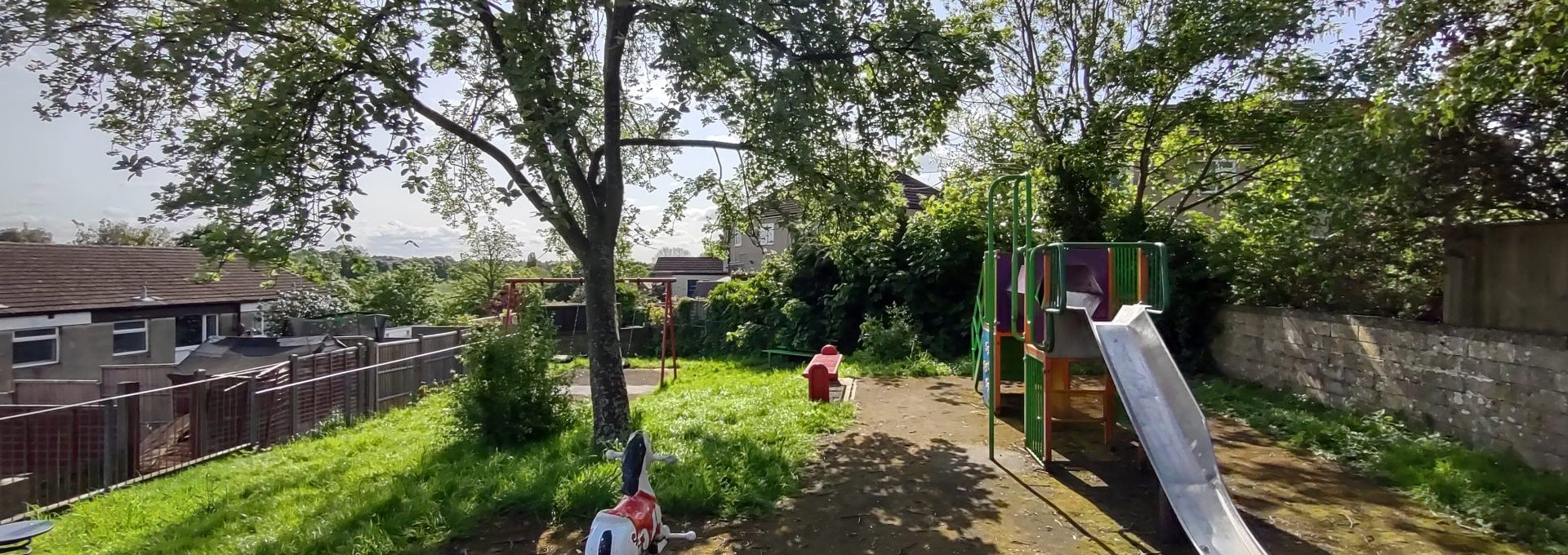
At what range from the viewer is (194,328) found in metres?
24.8

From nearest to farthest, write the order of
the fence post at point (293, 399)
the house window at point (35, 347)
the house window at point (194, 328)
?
the fence post at point (293, 399) → the house window at point (35, 347) → the house window at point (194, 328)

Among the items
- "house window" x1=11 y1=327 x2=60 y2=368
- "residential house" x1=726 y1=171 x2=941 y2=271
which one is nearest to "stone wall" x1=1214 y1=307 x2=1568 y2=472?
Result: "residential house" x1=726 y1=171 x2=941 y2=271

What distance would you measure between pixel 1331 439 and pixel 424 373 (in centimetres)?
1403

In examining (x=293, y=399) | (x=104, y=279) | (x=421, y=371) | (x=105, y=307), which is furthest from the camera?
(x=104, y=279)

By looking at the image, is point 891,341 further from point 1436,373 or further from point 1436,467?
point 1436,467

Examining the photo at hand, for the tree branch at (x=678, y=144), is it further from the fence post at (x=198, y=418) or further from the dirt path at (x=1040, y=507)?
the fence post at (x=198, y=418)

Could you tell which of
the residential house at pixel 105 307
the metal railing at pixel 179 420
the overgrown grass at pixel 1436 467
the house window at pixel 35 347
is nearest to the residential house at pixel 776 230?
the overgrown grass at pixel 1436 467

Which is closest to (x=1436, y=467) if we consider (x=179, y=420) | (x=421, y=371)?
(x=179, y=420)

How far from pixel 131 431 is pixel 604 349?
6.14 m

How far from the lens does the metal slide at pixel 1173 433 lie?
4602 mm

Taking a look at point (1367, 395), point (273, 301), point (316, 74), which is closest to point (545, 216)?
point (316, 74)

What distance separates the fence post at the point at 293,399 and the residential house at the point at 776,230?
6528 millimetres

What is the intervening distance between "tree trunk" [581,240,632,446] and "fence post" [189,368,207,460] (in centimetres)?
588

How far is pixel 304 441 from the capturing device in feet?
36.6
